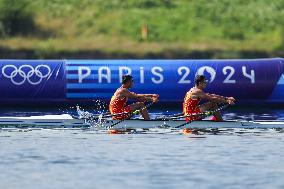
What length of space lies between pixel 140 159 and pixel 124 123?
18.0 feet

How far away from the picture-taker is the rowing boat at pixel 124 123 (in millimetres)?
24562

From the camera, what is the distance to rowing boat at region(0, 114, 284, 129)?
24.6m

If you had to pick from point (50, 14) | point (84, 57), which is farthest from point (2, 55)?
point (50, 14)

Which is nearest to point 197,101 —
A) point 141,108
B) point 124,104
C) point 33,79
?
point 141,108

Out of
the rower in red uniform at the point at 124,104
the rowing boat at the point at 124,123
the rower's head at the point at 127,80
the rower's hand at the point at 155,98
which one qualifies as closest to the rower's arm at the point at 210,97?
the rowing boat at the point at 124,123

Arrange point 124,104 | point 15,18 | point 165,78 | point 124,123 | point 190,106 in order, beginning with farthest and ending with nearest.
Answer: point 15,18, point 165,78, point 124,104, point 190,106, point 124,123

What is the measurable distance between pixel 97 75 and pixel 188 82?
3.03 m

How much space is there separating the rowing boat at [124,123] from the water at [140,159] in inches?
8.0

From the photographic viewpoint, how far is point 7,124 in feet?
83.5

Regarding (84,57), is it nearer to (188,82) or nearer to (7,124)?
(188,82)

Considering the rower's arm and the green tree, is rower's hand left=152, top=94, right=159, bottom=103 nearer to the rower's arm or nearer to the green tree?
the rower's arm

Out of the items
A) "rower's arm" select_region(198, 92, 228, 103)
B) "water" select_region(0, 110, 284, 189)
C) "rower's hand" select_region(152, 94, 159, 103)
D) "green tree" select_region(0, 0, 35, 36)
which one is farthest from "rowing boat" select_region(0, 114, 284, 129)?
"green tree" select_region(0, 0, 35, 36)

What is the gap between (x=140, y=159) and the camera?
1956cm

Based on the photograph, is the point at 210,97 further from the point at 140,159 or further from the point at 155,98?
the point at 140,159
